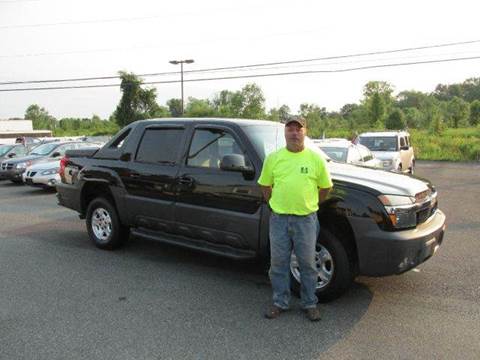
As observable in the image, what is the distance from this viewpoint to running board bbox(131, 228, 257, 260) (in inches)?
193

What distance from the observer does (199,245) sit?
5.33 m

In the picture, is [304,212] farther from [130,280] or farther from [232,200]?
[130,280]

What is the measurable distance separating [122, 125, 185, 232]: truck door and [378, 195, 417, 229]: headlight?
259cm

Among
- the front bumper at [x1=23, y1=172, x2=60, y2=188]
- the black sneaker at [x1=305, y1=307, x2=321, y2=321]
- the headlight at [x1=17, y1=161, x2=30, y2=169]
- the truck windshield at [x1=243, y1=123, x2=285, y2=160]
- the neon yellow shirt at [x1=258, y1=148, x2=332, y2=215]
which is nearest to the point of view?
the neon yellow shirt at [x1=258, y1=148, x2=332, y2=215]

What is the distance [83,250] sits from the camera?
6609 millimetres

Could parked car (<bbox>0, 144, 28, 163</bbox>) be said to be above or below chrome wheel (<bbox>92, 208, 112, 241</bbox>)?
above

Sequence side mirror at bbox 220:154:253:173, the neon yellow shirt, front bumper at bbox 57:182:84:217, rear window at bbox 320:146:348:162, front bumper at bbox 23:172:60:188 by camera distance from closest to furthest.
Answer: the neon yellow shirt
side mirror at bbox 220:154:253:173
front bumper at bbox 57:182:84:217
rear window at bbox 320:146:348:162
front bumper at bbox 23:172:60:188

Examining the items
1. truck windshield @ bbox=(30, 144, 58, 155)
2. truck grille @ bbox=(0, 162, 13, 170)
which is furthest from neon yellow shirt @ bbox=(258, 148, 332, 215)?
truck grille @ bbox=(0, 162, 13, 170)

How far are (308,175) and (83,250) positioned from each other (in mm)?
4103

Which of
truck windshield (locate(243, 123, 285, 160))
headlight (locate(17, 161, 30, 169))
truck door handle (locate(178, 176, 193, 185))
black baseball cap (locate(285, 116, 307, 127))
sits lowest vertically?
headlight (locate(17, 161, 30, 169))

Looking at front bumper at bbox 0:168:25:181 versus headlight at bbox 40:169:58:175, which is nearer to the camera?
headlight at bbox 40:169:58:175

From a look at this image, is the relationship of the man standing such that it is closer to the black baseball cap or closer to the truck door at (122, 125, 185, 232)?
the black baseball cap

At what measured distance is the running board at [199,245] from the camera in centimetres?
491

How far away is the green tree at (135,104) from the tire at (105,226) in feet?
146
